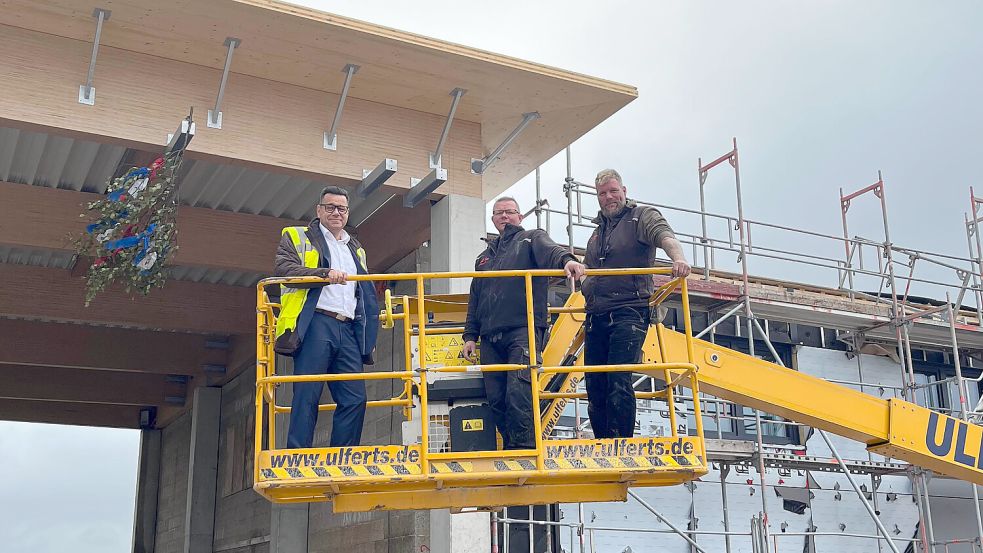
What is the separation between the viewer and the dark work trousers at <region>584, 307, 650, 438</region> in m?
6.77

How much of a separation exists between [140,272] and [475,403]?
4.47 m

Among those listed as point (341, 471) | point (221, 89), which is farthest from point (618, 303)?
point (221, 89)

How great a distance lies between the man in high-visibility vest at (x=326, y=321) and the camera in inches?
259

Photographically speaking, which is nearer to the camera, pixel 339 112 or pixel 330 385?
pixel 330 385

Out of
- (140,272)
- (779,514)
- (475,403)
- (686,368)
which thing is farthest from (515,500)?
(779,514)

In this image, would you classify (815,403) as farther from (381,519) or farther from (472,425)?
(381,519)

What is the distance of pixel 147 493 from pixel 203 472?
6.12 m

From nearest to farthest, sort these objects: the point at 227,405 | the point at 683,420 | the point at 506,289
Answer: the point at 506,289
the point at 683,420
the point at 227,405

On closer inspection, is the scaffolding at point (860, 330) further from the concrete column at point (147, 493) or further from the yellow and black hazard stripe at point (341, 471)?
the concrete column at point (147, 493)

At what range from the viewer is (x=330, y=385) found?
6848 millimetres

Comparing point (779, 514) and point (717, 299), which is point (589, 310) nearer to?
point (717, 299)

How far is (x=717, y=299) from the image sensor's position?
43.1ft

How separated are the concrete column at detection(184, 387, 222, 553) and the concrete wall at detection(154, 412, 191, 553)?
1525mm

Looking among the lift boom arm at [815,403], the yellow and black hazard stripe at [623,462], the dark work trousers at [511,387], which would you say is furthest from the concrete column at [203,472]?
the yellow and black hazard stripe at [623,462]
